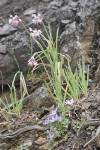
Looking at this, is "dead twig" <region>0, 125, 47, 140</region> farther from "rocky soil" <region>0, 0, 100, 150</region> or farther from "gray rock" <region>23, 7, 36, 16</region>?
"gray rock" <region>23, 7, 36, 16</region>

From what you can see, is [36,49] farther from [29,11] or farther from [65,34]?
[29,11]

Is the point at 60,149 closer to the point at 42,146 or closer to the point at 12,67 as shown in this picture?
the point at 42,146

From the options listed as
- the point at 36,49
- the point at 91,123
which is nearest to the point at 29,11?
the point at 36,49

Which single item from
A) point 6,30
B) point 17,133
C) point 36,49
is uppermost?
point 6,30

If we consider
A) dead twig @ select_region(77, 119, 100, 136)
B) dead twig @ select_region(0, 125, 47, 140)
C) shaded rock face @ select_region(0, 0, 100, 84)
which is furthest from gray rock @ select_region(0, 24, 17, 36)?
dead twig @ select_region(77, 119, 100, 136)

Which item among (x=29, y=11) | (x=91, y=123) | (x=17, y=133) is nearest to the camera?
(x=91, y=123)

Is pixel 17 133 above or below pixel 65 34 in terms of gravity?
below

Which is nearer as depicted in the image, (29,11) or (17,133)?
(17,133)

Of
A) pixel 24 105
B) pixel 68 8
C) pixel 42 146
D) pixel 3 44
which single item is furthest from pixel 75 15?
pixel 42 146
